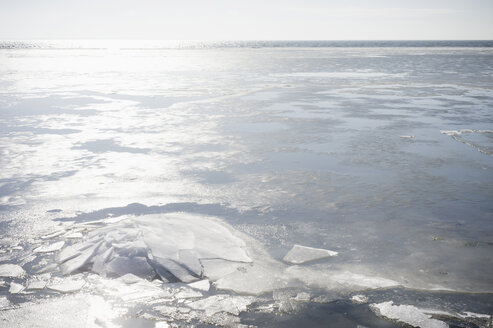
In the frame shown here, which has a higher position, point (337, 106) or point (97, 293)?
point (337, 106)

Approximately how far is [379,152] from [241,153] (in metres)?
2.07

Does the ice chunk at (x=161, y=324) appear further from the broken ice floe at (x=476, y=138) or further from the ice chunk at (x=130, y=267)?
the broken ice floe at (x=476, y=138)

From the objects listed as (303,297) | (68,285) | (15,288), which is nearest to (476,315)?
(303,297)

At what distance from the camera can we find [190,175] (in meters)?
4.90

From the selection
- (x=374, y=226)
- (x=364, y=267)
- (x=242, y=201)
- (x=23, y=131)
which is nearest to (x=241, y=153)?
(x=242, y=201)

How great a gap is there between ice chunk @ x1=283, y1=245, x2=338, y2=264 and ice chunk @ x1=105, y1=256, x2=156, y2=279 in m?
1.01

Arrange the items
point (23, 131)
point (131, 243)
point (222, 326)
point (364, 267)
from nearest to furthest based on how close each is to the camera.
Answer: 1. point (222, 326)
2. point (364, 267)
3. point (131, 243)
4. point (23, 131)

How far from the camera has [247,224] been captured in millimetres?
3535

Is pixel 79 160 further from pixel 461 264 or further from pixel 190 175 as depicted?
pixel 461 264

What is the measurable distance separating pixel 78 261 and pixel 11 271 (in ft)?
1.43

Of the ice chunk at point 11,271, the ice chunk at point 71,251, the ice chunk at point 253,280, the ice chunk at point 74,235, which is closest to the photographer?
the ice chunk at point 253,280

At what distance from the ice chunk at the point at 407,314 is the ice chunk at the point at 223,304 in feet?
2.57

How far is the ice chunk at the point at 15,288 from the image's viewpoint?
8.15ft


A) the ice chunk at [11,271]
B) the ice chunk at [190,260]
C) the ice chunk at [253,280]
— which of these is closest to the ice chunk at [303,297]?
the ice chunk at [253,280]
